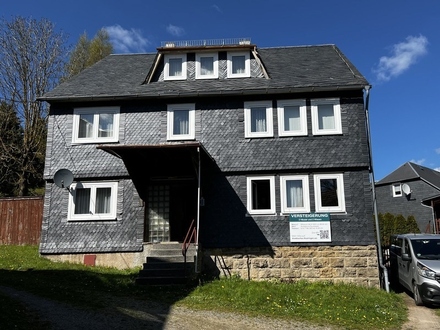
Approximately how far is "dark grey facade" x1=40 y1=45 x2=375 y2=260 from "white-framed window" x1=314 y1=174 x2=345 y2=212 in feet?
0.55

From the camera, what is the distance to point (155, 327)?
312 inches

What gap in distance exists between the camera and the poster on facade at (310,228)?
47.1 feet

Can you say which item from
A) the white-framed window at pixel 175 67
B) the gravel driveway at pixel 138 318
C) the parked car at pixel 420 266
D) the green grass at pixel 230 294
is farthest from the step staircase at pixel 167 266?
the white-framed window at pixel 175 67

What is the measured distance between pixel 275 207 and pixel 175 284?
15.7ft

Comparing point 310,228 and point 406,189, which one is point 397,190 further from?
point 310,228

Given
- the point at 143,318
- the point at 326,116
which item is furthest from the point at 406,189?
the point at 143,318

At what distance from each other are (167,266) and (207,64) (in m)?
8.67

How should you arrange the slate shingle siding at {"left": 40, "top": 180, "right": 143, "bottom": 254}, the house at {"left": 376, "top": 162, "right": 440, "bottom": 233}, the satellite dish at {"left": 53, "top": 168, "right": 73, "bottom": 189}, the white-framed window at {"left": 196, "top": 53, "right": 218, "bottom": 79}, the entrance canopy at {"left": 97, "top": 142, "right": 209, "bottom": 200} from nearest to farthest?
the entrance canopy at {"left": 97, "top": 142, "right": 209, "bottom": 200} → the slate shingle siding at {"left": 40, "top": 180, "right": 143, "bottom": 254} → the satellite dish at {"left": 53, "top": 168, "right": 73, "bottom": 189} → the white-framed window at {"left": 196, "top": 53, "right": 218, "bottom": 79} → the house at {"left": 376, "top": 162, "right": 440, "bottom": 233}

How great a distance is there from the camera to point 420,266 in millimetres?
11383

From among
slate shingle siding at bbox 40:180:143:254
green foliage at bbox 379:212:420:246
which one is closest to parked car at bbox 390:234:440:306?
slate shingle siding at bbox 40:180:143:254

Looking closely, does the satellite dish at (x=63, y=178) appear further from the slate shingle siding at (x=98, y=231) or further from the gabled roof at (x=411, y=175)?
the gabled roof at (x=411, y=175)

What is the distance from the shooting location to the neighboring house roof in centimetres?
1529

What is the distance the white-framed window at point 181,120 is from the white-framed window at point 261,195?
3.09 m

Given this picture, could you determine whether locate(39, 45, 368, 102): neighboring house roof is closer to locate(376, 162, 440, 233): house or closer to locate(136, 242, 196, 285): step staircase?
locate(136, 242, 196, 285): step staircase
